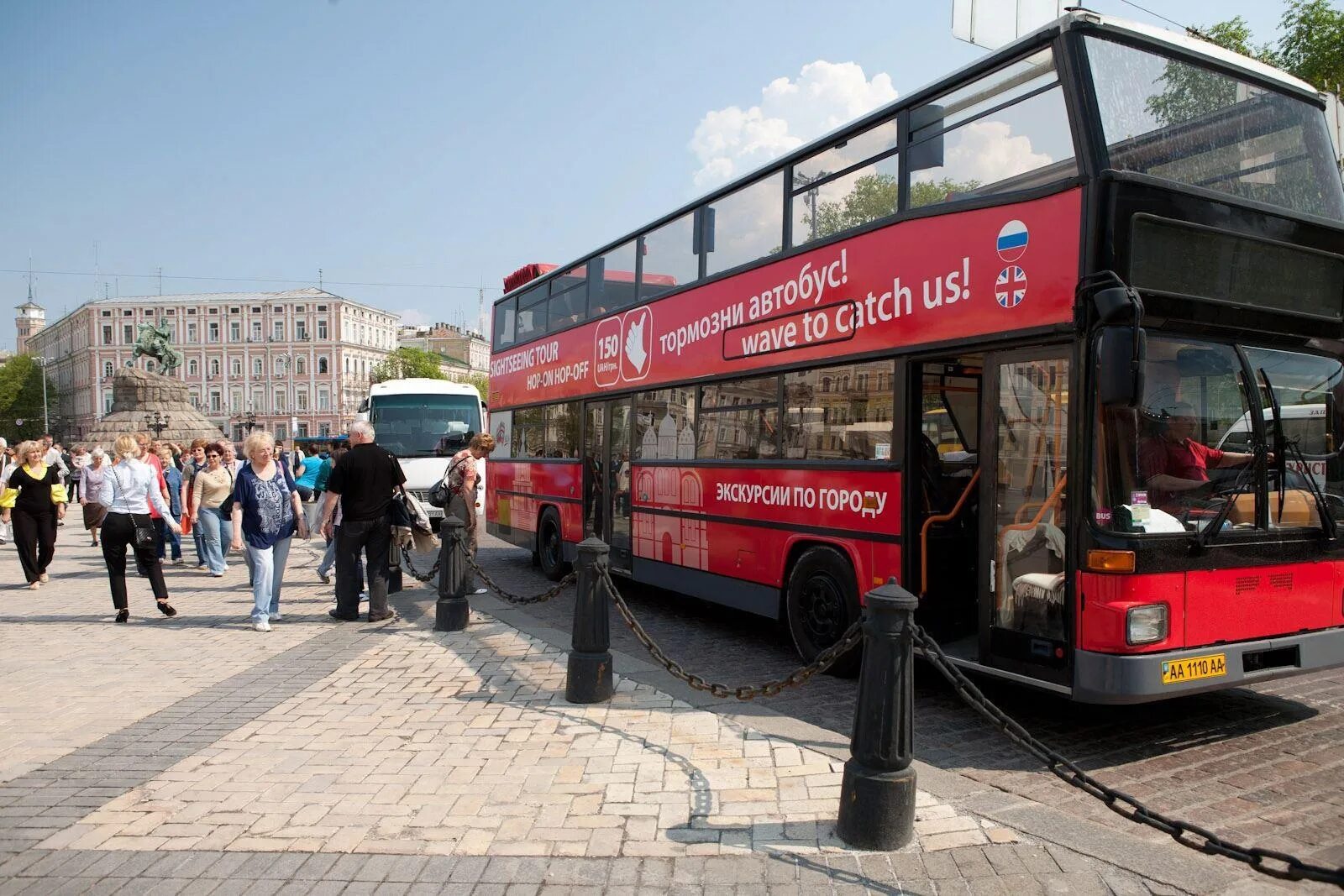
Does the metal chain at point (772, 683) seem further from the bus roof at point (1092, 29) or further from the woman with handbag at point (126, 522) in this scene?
the woman with handbag at point (126, 522)

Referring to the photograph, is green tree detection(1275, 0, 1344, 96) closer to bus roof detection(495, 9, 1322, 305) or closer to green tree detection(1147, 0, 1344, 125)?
green tree detection(1147, 0, 1344, 125)

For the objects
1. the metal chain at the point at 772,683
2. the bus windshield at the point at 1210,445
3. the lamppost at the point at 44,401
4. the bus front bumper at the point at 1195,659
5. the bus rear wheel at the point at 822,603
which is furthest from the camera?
the lamppost at the point at 44,401

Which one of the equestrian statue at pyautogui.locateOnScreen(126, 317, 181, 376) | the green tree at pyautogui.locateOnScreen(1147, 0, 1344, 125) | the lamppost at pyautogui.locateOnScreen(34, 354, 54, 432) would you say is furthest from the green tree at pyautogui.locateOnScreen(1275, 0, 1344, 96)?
the lamppost at pyautogui.locateOnScreen(34, 354, 54, 432)

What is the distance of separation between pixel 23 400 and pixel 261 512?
423 feet

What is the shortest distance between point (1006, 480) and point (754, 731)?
2088 millimetres

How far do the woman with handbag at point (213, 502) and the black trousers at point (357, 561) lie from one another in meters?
4.07

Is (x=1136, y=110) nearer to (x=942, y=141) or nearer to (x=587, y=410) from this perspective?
(x=942, y=141)

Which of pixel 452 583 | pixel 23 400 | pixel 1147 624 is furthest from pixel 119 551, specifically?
pixel 23 400

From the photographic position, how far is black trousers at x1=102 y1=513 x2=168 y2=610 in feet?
30.0

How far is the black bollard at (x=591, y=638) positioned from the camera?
6.12 metres

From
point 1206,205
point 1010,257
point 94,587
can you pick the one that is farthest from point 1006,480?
point 94,587

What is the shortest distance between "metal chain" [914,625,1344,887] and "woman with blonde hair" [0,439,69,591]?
11.8 metres

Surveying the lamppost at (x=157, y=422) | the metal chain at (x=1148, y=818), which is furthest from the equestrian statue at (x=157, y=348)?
the metal chain at (x=1148, y=818)

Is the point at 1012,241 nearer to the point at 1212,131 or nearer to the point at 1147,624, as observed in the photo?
the point at 1212,131
